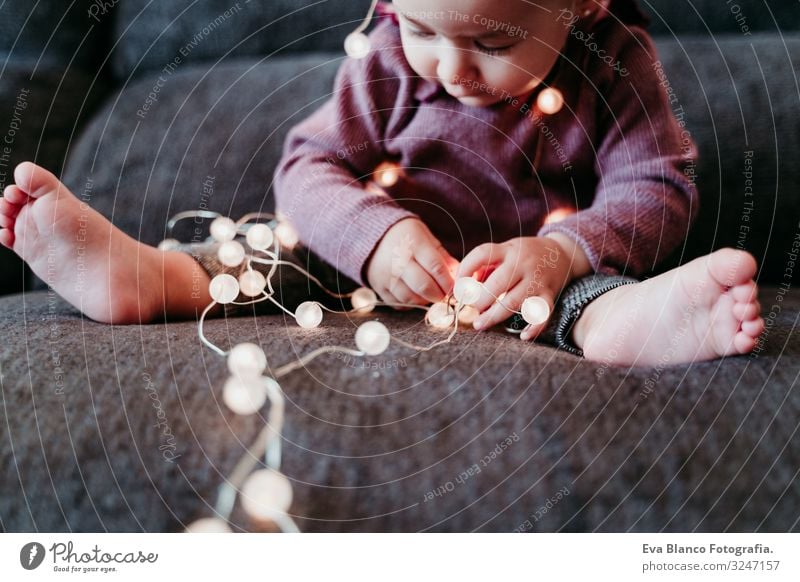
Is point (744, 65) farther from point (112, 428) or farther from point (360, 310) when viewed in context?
point (112, 428)

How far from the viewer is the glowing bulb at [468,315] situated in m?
0.40

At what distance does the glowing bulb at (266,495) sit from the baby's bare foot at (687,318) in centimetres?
18

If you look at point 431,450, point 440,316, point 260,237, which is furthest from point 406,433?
point 260,237

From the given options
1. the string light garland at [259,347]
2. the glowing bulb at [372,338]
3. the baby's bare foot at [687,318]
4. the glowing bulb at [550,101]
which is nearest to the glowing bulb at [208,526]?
the string light garland at [259,347]

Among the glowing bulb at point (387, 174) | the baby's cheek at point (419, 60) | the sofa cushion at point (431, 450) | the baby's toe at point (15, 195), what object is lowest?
the sofa cushion at point (431, 450)

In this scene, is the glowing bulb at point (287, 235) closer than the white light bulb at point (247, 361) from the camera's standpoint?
No

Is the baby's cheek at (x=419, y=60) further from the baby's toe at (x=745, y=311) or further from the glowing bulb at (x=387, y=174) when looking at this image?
the baby's toe at (x=745, y=311)

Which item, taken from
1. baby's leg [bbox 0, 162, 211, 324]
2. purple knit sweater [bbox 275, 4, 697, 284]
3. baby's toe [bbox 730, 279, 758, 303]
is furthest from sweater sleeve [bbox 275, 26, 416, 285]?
baby's toe [bbox 730, 279, 758, 303]

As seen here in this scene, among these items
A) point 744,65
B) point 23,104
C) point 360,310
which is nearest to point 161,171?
point 23,104

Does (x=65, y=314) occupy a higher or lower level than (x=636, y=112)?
lower

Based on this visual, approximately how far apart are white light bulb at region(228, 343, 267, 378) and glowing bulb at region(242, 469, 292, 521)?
5 centimetres

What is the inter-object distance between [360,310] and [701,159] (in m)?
0.32

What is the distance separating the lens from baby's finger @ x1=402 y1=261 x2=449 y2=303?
1.38ft

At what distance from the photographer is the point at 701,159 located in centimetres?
54
